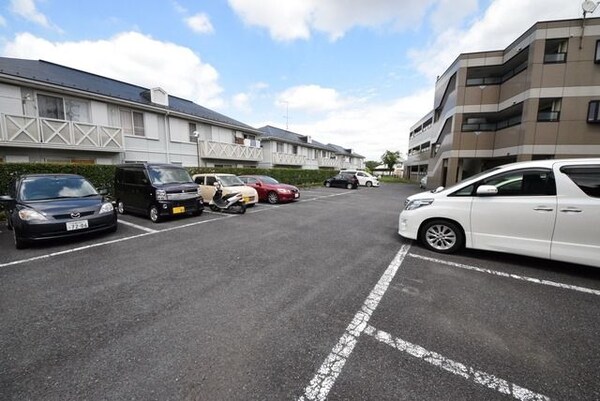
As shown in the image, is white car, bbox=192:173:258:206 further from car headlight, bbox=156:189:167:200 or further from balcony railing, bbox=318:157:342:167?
balcony railing, bbox=318:157:342:167

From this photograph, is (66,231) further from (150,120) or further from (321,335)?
(150,120)

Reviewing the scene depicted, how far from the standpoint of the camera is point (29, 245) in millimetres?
4836

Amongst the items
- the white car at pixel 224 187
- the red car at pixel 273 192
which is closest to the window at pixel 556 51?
the red car at pixel 273 192

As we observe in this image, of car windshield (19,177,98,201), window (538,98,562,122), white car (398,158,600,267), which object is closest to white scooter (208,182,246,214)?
car windshield (19,177,98,201)

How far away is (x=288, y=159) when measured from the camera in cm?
2702

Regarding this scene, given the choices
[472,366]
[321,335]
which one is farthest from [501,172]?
[321,335]

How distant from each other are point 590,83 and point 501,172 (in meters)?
13.9

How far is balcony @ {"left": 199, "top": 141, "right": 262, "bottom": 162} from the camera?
17.0 metres

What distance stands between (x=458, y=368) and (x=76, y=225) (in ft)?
21.2

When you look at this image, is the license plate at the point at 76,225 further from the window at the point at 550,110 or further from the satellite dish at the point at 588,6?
the satellite dish at the point at 588,6

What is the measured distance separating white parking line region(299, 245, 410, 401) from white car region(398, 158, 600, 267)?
2.03 m

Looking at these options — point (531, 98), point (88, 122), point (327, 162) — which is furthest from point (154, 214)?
point (327, 162)

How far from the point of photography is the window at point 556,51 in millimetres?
11828

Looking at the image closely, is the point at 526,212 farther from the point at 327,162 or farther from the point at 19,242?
the point at 327,162
